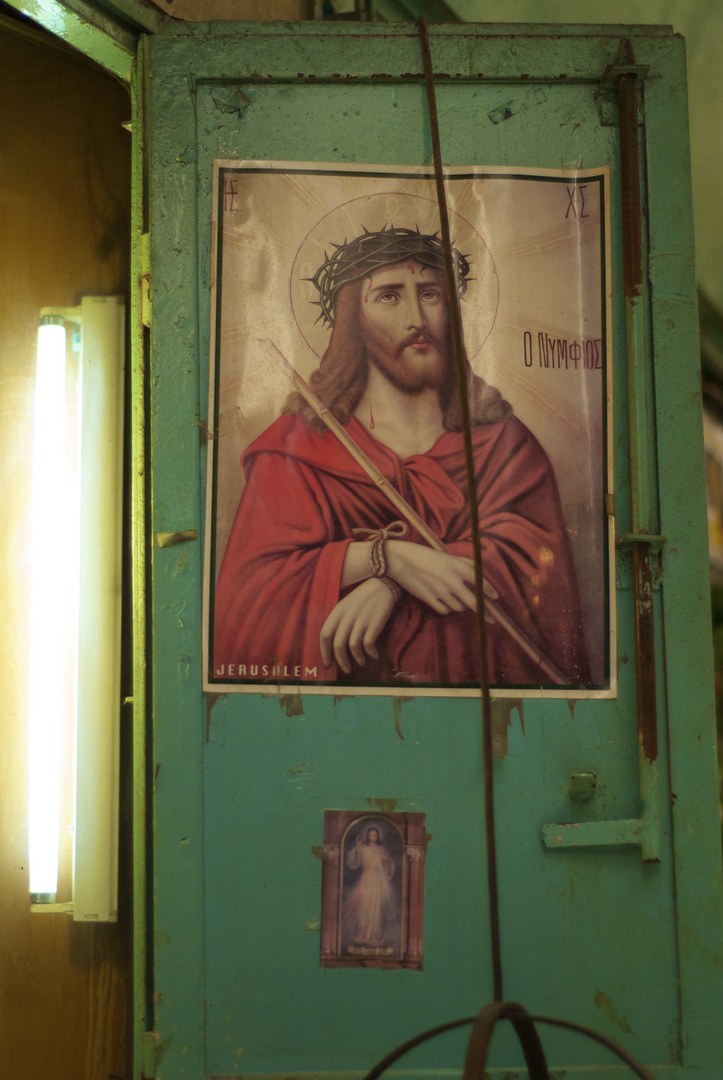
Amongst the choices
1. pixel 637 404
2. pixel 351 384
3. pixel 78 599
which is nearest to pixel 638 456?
pixel 637 404

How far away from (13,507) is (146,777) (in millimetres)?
698

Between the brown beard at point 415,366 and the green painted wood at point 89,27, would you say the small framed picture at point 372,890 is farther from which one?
the green painted wood at point 89,27

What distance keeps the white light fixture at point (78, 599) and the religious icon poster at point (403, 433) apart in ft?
1.14

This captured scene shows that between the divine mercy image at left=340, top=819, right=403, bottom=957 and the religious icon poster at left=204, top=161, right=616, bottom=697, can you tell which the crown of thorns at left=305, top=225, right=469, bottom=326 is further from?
the divine mercy image at left=340, top=819, right=403, bottom=957

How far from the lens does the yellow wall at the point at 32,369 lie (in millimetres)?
1591

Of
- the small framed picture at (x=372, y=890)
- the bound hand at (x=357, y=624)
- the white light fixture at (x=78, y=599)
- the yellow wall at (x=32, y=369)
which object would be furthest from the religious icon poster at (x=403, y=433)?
the yellow wall at (x=32, y=369)

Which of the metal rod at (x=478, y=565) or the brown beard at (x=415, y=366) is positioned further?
the brown beard at (x=415, y=366)

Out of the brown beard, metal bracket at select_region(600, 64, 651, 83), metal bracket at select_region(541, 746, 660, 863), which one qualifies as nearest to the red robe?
the brown beard

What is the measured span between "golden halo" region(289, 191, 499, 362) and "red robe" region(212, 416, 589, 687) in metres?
0.18

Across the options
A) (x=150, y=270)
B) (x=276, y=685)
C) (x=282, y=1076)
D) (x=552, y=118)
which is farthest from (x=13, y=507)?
(x=552, y=118)

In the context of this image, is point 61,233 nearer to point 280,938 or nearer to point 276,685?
point 276,685

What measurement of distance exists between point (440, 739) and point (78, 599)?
2.59ft

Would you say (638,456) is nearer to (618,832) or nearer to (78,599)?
(618,832)

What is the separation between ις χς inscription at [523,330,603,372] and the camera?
1.46 metres
